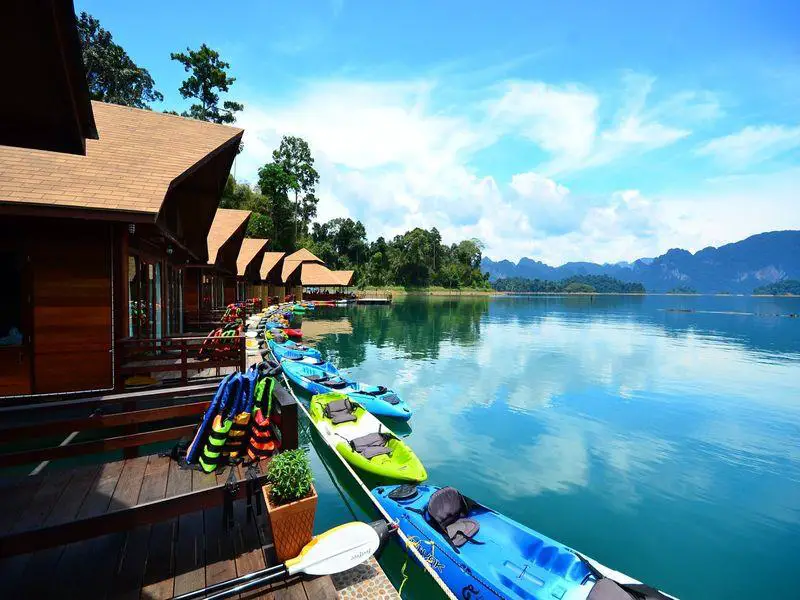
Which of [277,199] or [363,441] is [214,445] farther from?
[277,199]

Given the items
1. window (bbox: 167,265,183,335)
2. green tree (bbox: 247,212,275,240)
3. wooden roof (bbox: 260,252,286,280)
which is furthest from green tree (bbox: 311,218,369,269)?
window (bbox: 167,265,183,335)

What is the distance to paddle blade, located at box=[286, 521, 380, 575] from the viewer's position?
409cm

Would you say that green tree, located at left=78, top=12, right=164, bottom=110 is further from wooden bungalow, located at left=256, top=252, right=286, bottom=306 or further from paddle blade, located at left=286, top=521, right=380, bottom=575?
paddle blade, located at left=286, top=521, right=380, bottom=575

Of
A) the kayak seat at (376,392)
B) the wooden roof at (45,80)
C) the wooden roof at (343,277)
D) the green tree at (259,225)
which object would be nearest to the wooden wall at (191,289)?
the kayak seat at (376,392)

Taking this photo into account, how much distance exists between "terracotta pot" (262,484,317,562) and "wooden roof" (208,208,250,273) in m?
17.5

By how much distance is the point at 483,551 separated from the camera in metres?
6.39

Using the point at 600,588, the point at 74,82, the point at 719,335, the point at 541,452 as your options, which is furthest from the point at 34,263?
the point at 719,335

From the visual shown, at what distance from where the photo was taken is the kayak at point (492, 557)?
5.48 metres

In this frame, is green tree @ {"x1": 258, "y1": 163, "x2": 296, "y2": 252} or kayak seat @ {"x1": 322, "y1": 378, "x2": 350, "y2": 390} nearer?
kayak seat @ {"x1": 322, "y1": 378, "x2": 350, "y2": 390}

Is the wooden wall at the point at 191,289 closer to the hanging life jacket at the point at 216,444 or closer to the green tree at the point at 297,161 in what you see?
the hanging life jacket at the point at 216,444

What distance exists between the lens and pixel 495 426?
1556cm

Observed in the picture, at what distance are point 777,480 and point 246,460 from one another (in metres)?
15.8

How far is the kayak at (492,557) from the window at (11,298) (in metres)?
7.96

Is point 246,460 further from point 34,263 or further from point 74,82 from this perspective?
point 34,263
